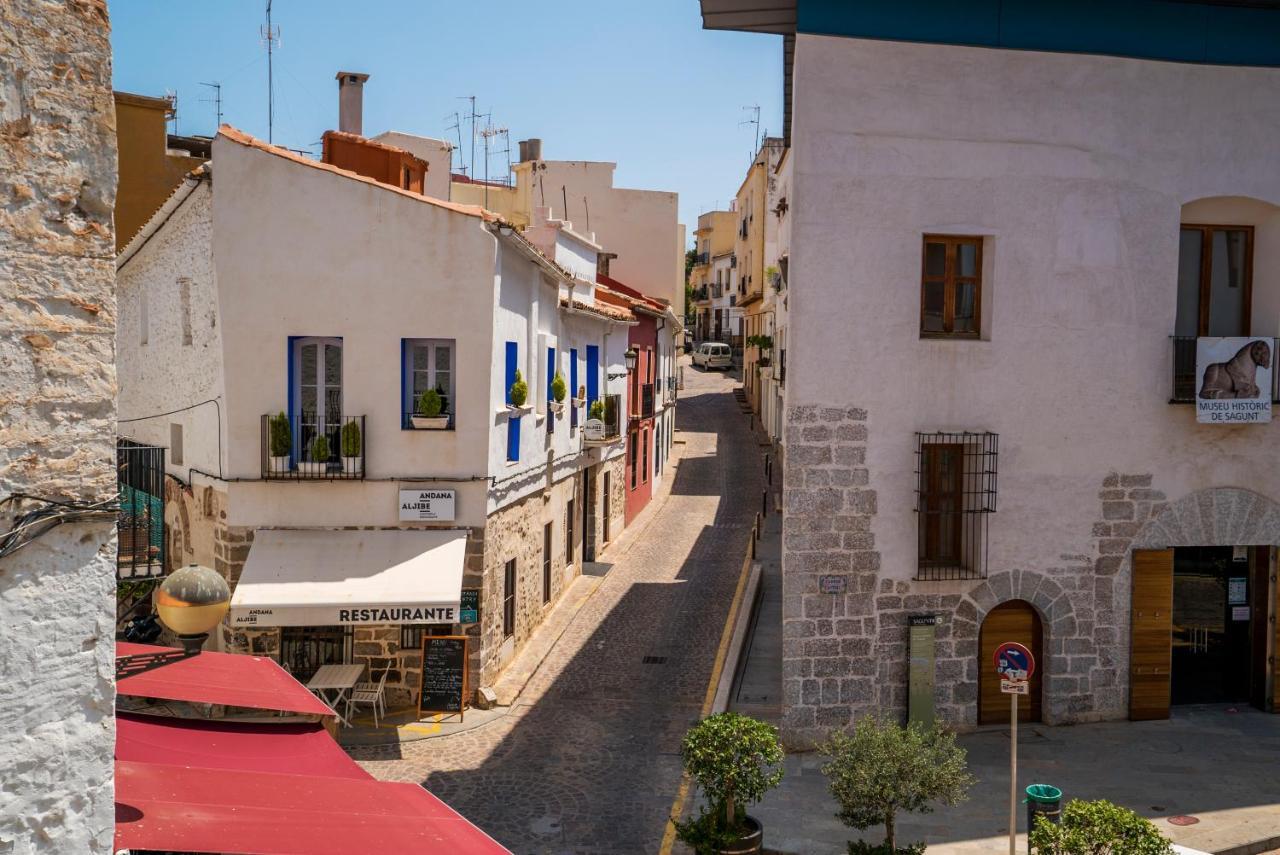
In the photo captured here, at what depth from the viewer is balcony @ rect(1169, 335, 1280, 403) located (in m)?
14.6

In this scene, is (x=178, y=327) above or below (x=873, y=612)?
above

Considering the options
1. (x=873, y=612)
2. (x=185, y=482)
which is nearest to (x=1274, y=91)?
(x=873, y=612)

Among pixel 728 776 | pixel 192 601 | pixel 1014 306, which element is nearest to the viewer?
pixel 192 601

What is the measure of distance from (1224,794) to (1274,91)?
8.98 meters

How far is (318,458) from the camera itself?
15.6 metres

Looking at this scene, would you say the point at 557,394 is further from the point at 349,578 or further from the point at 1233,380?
the point at 1233,380

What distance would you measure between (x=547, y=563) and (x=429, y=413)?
19.6 feet

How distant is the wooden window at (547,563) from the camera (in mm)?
20594

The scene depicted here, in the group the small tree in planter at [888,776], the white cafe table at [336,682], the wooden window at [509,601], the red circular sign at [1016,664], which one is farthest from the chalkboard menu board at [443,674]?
the red circular sign at [1016,664]

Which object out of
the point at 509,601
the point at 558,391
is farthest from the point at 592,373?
the point at 509,601

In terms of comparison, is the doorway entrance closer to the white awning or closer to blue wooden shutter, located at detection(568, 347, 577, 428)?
the white awning

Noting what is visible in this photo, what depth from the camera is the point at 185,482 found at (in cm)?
1731

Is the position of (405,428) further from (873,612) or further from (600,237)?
(600,237)

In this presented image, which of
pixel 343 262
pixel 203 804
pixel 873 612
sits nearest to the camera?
pixel 203 804
